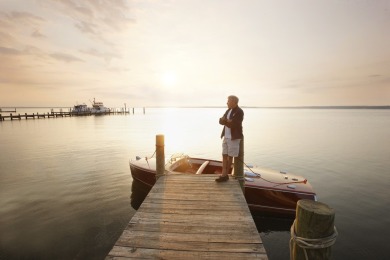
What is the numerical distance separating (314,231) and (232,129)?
14.1ft

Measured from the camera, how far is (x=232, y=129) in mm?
6664

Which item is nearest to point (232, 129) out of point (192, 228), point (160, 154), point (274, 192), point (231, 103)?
point (231, 103)

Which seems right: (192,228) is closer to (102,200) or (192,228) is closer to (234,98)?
(234,98)

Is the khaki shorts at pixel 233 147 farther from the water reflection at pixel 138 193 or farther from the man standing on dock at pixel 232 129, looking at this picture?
the water reflection at pixel 138 193

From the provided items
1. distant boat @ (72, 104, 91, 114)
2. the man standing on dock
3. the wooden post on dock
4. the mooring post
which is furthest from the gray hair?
distant boat @ (72, 104, 91, 114)

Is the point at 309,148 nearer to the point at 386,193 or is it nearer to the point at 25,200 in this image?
the point at 386,193

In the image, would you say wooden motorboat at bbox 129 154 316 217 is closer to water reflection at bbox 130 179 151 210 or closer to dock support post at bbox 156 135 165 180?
dock support post at bbox 156 135 165 180

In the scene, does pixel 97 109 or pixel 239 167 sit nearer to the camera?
pixel 239 167

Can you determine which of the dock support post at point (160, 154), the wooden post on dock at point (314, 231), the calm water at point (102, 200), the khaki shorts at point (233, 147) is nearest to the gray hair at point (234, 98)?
the khaki shorts at point (233, 147)

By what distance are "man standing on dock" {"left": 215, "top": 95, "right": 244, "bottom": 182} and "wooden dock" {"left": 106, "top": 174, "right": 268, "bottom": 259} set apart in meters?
1.02

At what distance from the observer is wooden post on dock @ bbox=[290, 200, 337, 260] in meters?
2.51

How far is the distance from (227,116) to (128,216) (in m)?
6.67

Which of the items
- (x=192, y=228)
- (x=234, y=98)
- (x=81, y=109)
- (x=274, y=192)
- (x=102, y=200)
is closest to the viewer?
(x=192, y=228)

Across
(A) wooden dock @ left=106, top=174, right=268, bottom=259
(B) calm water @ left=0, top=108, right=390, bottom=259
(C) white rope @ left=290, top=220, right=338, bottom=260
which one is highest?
(C) white rope @ left=290, top=220, right=338, bottom=260
